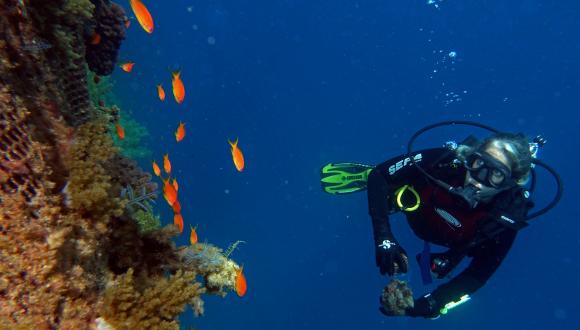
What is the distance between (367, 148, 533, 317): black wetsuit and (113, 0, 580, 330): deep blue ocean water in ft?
56.4

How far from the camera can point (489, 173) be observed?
4348 millimetres

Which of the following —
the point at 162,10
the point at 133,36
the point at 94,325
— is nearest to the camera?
the point at 94,325

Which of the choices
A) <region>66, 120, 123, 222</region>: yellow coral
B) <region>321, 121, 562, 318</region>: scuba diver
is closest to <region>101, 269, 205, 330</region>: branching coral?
<region>66, 120, 123, 222</region>: yellow coral

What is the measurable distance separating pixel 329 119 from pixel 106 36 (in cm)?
4114

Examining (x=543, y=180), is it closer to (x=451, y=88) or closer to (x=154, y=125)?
(x=451, y=88)

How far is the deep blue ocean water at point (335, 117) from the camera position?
98.0 feet

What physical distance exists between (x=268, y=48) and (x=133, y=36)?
1995cm

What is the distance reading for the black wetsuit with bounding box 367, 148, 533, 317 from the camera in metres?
4.38

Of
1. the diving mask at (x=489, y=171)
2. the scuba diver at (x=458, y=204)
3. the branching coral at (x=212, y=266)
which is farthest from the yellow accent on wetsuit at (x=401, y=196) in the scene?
the branching coral at (x=212, y=266)

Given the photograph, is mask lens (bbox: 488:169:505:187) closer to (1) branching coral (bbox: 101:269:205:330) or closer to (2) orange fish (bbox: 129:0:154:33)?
(1) branching coral (bbox: 101:269:205:330)

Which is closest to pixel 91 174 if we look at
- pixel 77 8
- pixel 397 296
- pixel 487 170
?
pixel 77 8

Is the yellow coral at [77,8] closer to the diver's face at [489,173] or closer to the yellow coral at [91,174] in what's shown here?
the yellow coral at [91,174]

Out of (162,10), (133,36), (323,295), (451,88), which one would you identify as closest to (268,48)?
(162,10)

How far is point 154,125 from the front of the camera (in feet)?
83.5
